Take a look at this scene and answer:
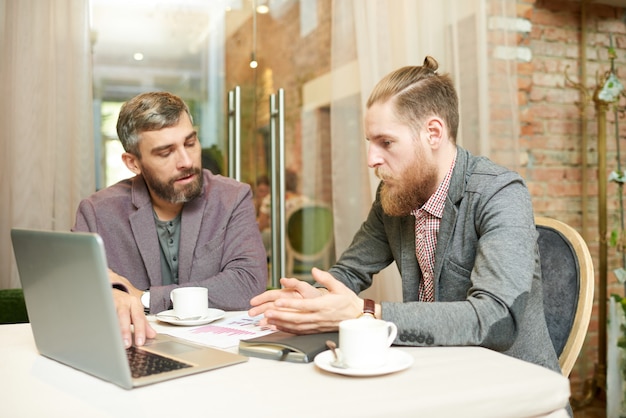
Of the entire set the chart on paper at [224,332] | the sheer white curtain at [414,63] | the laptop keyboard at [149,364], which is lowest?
the chart on paper at [224,332]

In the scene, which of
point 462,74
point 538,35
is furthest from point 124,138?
point 538,35

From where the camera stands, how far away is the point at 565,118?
10.0 feet

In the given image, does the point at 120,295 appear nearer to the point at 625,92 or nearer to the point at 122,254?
the point at 122,254

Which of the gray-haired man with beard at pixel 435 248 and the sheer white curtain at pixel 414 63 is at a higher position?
the sheer white curtain at pixel 414 63

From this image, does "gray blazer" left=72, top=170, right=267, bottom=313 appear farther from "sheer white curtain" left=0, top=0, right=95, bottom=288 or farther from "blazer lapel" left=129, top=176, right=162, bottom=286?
"sheer white curtain" left=0, top=0, right=95, bottom=288

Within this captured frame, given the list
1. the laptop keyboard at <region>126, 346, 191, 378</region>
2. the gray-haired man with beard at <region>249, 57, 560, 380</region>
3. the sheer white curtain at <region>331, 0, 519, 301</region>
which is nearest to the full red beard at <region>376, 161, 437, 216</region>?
the gray-haired man with beard at <region>249, 57, 560, 380</region>

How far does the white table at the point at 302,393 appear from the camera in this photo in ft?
2.63

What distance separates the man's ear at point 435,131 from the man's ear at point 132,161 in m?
1.05

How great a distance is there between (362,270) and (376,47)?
1.29 metres

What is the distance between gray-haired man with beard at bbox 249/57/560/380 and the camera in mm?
1172

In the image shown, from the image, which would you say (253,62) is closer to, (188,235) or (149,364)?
(188,235)

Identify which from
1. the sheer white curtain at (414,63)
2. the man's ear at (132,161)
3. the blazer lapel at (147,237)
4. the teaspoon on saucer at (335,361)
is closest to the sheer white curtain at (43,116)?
the man's ear at (132,161)

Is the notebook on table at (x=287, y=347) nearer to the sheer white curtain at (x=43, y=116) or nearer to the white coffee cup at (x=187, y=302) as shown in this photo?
the white coffee cup at (x=187, y=302)

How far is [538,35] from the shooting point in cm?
300
